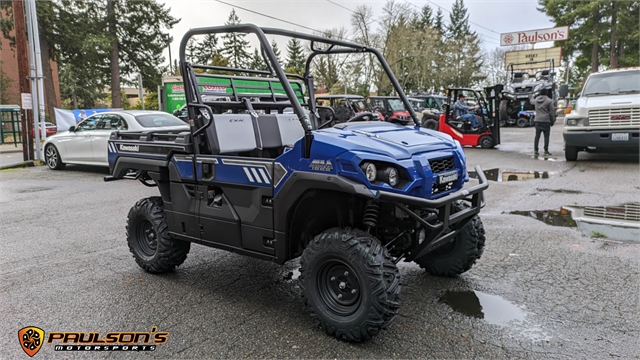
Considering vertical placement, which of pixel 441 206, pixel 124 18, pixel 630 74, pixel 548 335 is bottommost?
pixel 548 335

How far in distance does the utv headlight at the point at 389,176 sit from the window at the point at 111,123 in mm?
9291

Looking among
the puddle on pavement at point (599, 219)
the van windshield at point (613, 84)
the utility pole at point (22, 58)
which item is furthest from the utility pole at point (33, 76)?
the van windshield at point (613, 84)

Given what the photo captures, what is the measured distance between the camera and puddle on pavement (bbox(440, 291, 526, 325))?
3539 mm

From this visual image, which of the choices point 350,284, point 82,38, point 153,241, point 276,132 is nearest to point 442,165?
point 350,284

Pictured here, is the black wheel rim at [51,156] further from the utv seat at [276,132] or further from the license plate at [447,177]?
the license plate at [447,177]

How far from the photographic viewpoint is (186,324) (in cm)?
350

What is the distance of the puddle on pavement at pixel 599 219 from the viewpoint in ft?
18.1

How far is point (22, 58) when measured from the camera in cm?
1448

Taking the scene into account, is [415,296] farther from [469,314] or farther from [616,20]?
[616,20]

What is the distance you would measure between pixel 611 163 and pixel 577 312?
29.0ft

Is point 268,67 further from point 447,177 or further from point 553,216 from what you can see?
point 553,216

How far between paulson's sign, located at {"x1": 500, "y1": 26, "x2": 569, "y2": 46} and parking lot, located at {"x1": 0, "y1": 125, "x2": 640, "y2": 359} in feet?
116

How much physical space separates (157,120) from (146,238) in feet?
22.5

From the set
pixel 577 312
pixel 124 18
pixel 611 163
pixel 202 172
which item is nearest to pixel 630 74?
pixel 611 163
